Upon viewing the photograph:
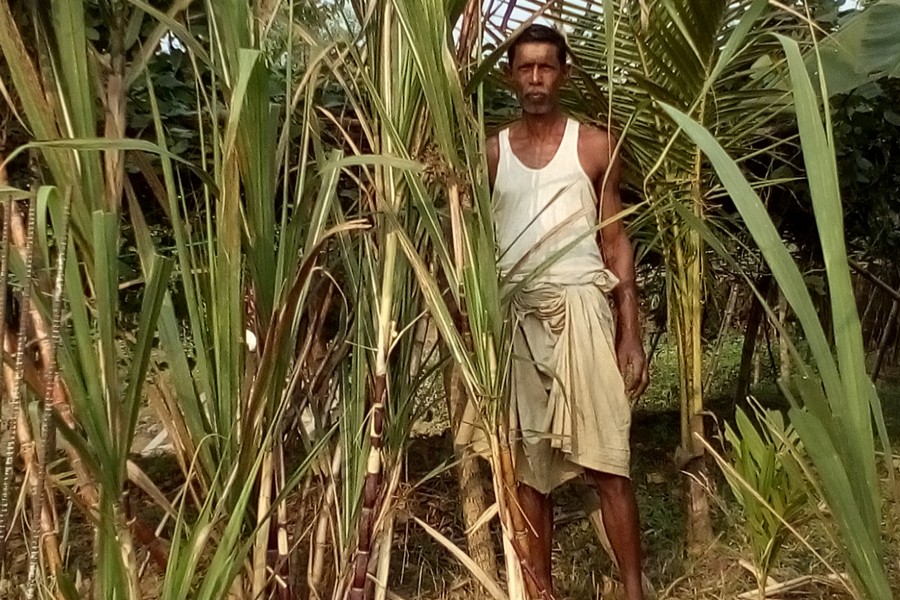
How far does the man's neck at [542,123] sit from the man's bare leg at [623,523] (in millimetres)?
568

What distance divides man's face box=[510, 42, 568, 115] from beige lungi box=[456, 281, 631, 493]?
296mm

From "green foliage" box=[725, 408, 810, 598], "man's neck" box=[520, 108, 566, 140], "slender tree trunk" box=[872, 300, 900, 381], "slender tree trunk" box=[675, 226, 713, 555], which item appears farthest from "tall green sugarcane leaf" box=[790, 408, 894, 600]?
"slender tree trunk" box=[872, 300, 900, 381]

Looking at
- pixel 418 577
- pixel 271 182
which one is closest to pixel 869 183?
pixel 418 577

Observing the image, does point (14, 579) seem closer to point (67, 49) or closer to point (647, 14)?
point (67, 49)

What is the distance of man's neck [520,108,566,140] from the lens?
134cm

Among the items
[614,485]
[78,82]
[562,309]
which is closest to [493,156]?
[562,309]

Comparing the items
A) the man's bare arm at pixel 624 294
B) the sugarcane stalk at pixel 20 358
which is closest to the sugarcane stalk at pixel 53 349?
the sugarcane stalk at pixel 20 358

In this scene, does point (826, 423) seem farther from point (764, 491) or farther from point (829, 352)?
point (764, 491)

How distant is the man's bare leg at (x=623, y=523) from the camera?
133cm

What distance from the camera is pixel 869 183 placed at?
91.9 inches

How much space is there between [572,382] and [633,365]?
0.44 ft

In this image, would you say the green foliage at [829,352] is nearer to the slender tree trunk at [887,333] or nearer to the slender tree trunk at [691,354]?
the slender tree trunk at [691,354]

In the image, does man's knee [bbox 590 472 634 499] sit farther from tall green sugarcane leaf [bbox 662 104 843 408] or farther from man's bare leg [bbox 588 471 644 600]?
tall green sugarcane leaf [bbox 662 104 843 408]

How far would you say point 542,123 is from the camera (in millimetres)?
1344
